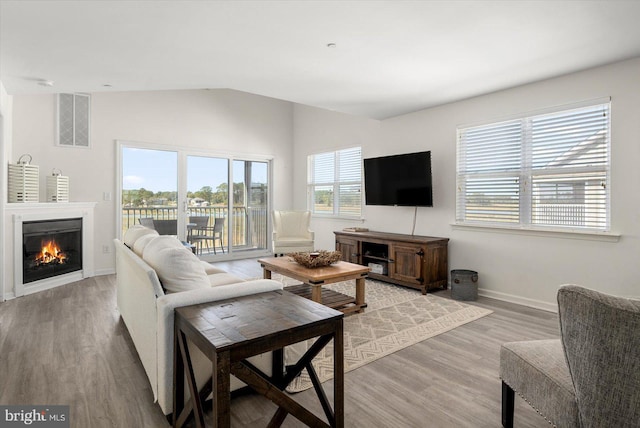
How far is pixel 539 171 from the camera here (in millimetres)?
3748

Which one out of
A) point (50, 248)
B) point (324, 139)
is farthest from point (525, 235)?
point (50, 248)

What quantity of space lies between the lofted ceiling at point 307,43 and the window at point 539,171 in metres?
0.49

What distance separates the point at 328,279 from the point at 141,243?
5.07 feet

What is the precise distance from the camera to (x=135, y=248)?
2680mm

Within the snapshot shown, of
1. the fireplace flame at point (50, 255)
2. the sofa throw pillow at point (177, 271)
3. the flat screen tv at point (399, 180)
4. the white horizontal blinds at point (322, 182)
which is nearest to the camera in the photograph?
the sofa throw pillow at point (177, 271)

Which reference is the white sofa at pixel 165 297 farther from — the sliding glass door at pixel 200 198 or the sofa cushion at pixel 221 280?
the sliding glass door at pixel 200 198

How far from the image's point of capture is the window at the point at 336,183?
A: 6047 mm

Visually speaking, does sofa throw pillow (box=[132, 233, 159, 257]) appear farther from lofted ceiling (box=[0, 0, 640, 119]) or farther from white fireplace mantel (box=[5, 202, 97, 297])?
white fireplace mantel (box=[5, 202, 97, 297])

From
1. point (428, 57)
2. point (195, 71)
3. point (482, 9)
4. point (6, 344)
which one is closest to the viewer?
point (482, 9)

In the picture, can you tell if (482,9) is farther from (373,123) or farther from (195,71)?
(373,123)

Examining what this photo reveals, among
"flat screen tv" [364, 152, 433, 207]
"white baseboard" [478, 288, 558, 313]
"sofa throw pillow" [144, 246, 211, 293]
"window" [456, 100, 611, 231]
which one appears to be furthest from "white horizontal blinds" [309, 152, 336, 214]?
"sofa throw pillow" [144, 246, 211, 293]

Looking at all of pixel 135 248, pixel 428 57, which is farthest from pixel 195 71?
pixel 428 57

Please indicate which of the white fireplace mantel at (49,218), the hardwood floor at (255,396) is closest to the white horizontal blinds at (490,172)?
the hardwood floor at (255,396)

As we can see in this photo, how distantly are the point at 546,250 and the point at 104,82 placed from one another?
4865 millimetres
